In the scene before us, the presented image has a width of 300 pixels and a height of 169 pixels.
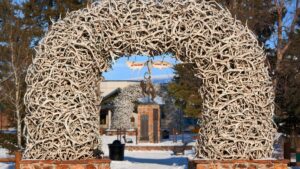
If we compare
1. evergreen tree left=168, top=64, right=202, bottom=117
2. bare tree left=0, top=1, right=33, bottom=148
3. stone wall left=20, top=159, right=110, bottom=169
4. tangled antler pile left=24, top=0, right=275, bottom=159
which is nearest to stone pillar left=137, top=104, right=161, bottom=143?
evergreen tree left=168, top=64, right=202, bottom=117

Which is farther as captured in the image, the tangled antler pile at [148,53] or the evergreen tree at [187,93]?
the evergreen tree at [187,93]

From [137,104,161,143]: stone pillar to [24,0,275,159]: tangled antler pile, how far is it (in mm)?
18926

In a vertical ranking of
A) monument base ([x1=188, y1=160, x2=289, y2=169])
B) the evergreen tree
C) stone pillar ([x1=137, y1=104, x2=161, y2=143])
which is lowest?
monument base ([x1=188, y1=160, x2=289, y2=169])

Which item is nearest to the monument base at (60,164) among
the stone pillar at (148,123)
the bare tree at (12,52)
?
the bare tree at (12,52)

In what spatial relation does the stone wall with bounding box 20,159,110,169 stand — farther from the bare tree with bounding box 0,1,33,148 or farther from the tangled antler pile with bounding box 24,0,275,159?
the bare tree with bounding box 0,1,33,148

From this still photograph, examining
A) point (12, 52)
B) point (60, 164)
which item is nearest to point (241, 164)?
point (60, 164)

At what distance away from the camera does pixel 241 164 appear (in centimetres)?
1068

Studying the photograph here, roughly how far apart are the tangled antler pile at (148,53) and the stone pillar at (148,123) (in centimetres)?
1893

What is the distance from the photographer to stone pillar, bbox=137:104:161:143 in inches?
1187

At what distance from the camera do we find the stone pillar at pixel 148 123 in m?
30.1

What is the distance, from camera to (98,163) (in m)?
10.8

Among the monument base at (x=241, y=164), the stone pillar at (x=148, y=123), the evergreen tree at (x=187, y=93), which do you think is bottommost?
the monument base at (x=241, y=164)

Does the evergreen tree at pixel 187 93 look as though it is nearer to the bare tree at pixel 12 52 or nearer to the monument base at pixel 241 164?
the bare tree at pixel 12 52

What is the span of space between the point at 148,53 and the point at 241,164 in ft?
9.62
